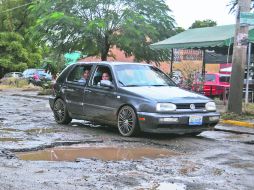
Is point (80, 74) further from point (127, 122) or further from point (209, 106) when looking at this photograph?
point (209, 106)

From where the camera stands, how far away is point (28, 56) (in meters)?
49.4

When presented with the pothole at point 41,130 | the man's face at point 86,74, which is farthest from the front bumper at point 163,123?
the man's face at point 86,74

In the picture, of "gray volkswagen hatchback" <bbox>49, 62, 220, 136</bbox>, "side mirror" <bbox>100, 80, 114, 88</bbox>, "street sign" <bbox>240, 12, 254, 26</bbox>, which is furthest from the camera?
"street sign" <bbox>240, 12, 254, 26</bbox>

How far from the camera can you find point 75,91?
1167 centimetres

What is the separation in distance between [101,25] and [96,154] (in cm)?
1924

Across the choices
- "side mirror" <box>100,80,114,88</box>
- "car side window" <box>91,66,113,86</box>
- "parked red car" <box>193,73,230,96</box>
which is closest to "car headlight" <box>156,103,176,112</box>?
"side mirror" <box>100,80,114,88</box>

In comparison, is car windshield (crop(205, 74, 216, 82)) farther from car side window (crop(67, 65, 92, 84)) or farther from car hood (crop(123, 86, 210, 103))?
car hood (crop(123, 86, 210, 103))

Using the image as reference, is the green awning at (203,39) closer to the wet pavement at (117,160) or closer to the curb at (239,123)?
the curb at (239,123)

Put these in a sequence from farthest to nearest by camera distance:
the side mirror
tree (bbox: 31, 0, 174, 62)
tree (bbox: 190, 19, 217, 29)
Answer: tree (bbox: 190, 19, 217, 29), tree (bbox: 31, 0, 174, 62), the side mirror

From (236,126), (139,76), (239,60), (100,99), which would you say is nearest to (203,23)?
(239,60)

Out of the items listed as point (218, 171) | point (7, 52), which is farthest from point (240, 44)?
point (7, 52)

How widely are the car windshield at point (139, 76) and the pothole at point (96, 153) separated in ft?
7.75

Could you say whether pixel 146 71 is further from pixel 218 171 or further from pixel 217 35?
pixel 217 35

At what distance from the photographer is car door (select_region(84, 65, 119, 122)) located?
1048 centimetres
